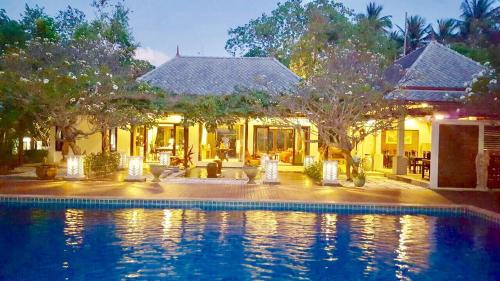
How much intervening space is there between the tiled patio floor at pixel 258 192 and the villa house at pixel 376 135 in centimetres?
171

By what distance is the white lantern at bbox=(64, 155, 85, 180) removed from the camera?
666 inches

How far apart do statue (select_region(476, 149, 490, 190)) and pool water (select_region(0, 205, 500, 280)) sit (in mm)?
5125

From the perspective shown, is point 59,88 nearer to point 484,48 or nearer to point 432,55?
point 484,48

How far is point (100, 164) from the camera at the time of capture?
19.3 meters

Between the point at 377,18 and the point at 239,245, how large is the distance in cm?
3673

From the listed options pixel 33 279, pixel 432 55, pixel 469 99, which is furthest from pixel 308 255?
pixel 432 55

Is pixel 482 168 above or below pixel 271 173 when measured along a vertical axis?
above

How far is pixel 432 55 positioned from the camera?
67.2 feet

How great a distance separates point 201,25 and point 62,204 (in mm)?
40964

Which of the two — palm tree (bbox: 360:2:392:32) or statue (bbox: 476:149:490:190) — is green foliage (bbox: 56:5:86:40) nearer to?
palm tree (bbox: 360:2:392:32)

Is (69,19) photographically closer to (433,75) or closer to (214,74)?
(214,74)

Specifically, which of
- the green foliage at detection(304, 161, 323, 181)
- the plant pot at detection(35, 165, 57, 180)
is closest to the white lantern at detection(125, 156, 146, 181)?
the plant pot at detection(35, 165, 57, 180)

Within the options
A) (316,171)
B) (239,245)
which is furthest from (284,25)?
(239,245)

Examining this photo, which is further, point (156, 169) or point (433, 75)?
point (433, 75)
